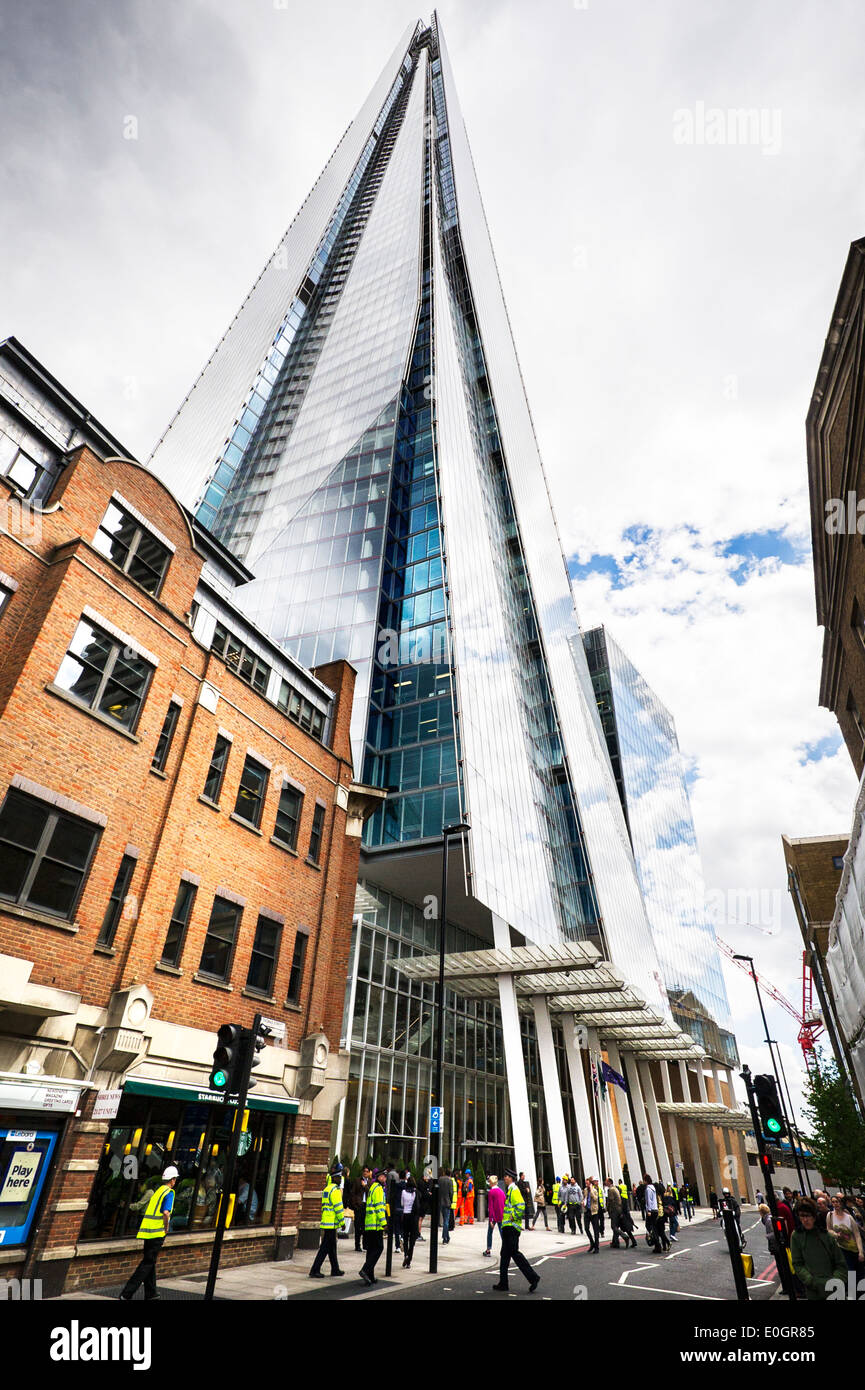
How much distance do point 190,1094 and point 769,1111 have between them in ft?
36.5

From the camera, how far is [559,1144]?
3347 centimetres

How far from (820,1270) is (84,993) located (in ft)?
39.6

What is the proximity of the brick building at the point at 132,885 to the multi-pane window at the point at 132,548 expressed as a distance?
57mm

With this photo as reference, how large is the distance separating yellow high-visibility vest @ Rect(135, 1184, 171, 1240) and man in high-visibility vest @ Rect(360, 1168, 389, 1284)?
15.5ft

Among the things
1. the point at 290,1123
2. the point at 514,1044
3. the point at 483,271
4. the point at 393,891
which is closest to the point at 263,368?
the point at 483,271

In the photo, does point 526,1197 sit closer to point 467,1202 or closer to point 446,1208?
point 467,1202

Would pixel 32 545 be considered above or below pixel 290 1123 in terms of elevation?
above

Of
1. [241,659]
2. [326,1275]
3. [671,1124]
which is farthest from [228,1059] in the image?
[671,1124]

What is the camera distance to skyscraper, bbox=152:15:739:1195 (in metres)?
34.2

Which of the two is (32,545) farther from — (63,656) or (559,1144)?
(559,1144)

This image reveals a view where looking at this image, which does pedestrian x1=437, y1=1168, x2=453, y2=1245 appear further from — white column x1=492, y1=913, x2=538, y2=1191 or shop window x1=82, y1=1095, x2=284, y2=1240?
white column x1=492, y1=913, x2=538, y2=1191

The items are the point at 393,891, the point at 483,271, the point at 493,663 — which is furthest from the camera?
the point at 483,271

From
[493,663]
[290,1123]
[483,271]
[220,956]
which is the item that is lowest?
[290,1123]

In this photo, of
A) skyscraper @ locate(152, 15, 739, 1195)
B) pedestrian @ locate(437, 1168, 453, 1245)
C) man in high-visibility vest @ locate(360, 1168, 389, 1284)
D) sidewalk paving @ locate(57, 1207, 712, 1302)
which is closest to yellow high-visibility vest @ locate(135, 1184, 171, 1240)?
sidewalk paving @ locate(57, 1207, 712, 1302)
